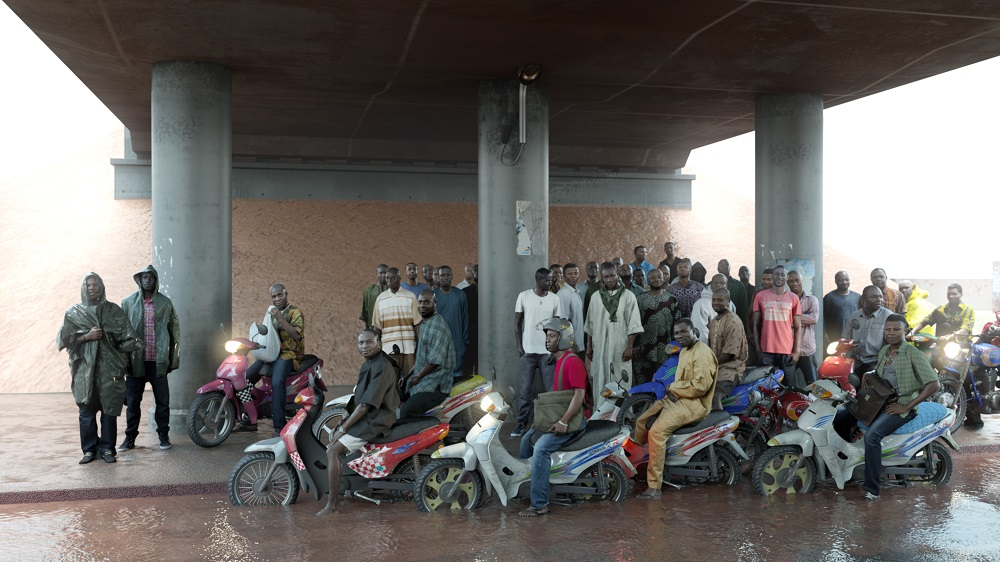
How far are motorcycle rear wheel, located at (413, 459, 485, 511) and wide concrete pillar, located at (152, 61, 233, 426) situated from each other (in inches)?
204

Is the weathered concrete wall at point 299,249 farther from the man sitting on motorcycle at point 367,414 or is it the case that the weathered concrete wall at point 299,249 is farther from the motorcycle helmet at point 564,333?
the motorcycle helmet at point 564,333

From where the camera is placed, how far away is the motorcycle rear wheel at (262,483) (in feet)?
25.1

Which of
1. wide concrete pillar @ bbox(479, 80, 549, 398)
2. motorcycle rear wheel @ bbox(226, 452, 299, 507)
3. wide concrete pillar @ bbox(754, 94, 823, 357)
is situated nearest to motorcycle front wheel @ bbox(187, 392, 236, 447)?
motorcycle rear wheel @ bbox(226, 452, 299, 507)

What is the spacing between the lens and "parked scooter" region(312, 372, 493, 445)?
31.3 ft

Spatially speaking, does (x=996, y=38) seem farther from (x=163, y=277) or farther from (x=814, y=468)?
(x=163, y=277)

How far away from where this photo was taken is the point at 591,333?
10852mm

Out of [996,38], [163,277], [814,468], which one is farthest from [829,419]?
[163,277]

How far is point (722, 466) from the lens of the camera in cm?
846

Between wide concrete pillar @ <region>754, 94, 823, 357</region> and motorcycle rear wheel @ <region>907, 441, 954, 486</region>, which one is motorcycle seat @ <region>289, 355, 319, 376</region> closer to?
motorcycle rear wheel @ <region>907, 441, 954, 486</region>

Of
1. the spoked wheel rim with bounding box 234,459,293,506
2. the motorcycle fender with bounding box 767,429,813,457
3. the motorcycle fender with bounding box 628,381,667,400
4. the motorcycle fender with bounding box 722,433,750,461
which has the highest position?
the motorcycle fender with bounding box 628,381,667,400

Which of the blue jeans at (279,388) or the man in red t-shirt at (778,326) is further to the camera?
the man in red t-shirt at (778,326)

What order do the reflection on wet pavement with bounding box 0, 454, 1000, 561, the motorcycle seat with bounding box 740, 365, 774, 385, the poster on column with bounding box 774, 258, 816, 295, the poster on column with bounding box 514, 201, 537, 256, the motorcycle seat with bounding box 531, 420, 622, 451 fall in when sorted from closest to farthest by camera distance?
1. the reflection on wet pavement with bounding box 0, 454, 1000, 561
2. the motorcycle seat with bounding box 531, 420, 622, 451
3. the motorcycle seat with bounding box 740, 365, 774, 385
4. the poster on column with bounding box 514, 201, 537, 256
5. the poster on column with bounding box 774, 258, 816, 295

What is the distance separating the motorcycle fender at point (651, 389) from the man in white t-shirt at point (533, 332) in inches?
41.9

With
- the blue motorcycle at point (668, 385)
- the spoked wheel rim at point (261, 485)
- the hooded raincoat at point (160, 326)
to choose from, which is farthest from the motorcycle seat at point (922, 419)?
the hooded raincoat at point (160, 326)
